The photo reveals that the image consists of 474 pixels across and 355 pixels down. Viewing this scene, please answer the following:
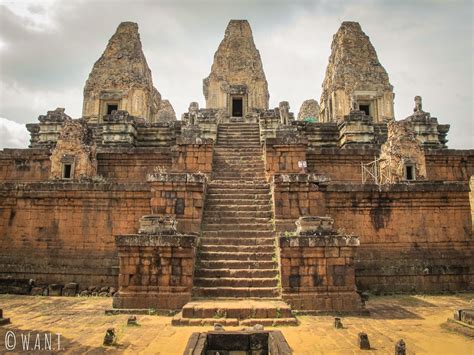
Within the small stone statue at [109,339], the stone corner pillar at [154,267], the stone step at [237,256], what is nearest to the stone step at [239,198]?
the stone step at [237,256]

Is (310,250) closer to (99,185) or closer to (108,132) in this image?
(99,185)

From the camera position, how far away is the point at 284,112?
17.9 m

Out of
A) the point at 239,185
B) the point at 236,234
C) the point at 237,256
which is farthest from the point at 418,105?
the point at 237,256

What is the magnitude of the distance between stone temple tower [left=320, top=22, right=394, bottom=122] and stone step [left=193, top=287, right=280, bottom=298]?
63.7ft

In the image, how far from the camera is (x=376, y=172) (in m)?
12.3

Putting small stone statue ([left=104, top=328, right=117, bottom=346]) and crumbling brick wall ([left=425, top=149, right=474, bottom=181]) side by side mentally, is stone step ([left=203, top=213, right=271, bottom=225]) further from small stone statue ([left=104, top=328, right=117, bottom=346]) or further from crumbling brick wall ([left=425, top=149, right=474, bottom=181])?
crumbling brick wall ([left=425, top=149, right=474, bottom=181])

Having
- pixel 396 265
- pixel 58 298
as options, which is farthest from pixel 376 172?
pixel 58 298

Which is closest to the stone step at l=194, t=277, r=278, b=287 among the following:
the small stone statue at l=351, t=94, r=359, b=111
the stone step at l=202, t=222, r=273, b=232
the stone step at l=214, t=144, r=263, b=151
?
the stone step at l=202, t=222, r=273, b=232

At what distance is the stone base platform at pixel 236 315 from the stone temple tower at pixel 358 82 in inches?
801

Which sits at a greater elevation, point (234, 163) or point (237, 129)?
point (237, 129)

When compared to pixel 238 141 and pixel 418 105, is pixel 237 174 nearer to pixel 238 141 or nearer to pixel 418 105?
pixel 238 141

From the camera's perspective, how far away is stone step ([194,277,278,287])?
7223 millimetres

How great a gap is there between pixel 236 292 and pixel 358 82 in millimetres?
20852

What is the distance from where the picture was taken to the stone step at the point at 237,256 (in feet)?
25.6
